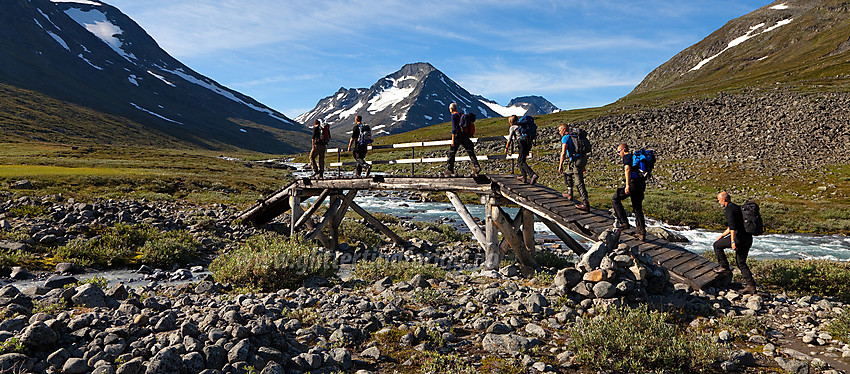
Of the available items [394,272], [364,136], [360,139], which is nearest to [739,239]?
[394,272]

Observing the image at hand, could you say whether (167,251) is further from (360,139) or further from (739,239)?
(739,239)

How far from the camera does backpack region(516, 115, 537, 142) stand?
44.5 ft

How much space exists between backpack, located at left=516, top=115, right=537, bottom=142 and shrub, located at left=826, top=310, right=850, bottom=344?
8.18m

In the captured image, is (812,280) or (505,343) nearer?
(505,343)

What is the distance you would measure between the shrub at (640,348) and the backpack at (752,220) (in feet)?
14.1

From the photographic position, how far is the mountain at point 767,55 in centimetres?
9844

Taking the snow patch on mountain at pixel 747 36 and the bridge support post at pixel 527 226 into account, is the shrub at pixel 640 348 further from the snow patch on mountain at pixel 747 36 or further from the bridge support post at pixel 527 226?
the snow patch on mountain at pixel 747 36

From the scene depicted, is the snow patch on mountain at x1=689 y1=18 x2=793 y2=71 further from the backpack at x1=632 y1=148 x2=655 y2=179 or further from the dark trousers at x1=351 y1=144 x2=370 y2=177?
the dark trousers at x1=351 y1=144 x2=370 y2=177

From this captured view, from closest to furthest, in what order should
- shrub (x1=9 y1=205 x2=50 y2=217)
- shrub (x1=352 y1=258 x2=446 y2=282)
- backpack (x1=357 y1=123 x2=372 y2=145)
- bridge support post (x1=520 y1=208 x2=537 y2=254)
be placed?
1. shrub (x1=352 y1=258 x2=446 y2=282)
2. bridge support post (x1=520 y1=208 x2=537 y2=254)
3. backpack (x1=357 y1=123 x2=372 y2=145)
4. shrub (x1=9 y1=205 x2=50 y2=217)

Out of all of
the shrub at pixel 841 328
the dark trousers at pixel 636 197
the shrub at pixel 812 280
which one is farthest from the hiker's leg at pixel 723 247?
the shrub at pixel 841 328

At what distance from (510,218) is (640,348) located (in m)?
8.12

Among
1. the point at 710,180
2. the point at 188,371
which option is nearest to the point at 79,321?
the point at 188,371

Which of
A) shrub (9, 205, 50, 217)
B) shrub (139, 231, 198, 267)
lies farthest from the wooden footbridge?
shrub (9, 205, 50, 217)

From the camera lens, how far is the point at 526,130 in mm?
13617
